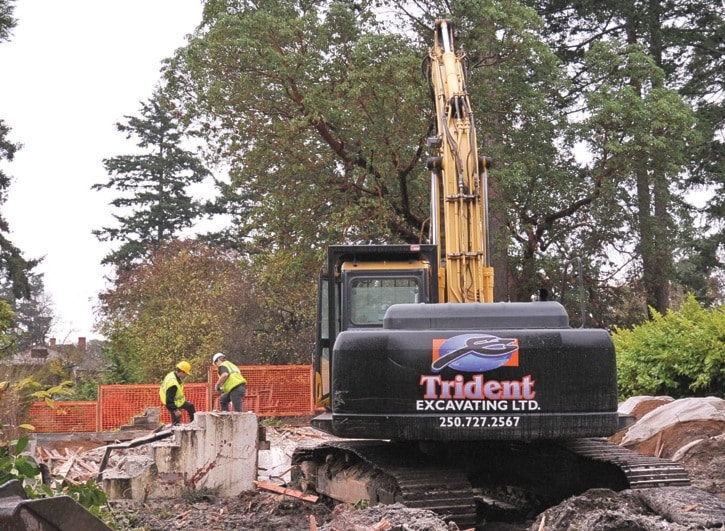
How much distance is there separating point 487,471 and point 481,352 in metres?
1.99

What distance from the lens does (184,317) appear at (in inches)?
1286

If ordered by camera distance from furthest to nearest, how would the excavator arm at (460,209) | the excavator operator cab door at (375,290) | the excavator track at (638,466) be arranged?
the excavator arm at (460,209), the excavator operator cab door at (375,290), the excavator track at (638,466)

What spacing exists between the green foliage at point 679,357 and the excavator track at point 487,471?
14.8 feet

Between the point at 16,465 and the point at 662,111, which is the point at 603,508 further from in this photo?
the point at 662,111

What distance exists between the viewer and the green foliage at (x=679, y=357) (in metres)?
12.2

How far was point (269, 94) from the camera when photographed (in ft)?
69.7

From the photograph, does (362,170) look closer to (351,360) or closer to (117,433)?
(117,433)

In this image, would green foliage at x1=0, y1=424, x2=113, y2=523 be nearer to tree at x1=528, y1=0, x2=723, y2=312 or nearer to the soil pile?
the soil pile

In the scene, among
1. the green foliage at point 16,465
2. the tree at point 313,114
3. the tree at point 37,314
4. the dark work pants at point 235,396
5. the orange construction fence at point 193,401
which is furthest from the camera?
the tree at point 37,314

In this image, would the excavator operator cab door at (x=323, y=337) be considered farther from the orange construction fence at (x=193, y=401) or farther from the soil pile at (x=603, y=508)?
the orange construction fence at (x=193, y=401)

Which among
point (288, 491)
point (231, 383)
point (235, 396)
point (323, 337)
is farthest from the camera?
point (235, 396)

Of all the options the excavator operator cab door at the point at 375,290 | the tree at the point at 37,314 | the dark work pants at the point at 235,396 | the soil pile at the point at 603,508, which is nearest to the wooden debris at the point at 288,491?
Answer: the soil pile at the point at 603,508

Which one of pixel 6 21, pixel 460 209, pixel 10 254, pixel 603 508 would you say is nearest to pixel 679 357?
pixel 460 209

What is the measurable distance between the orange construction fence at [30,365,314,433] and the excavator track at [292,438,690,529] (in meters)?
13.8
